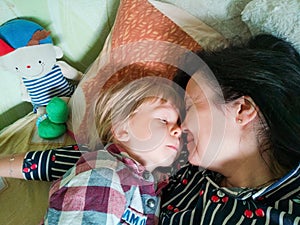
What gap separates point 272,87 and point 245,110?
0.07 meters

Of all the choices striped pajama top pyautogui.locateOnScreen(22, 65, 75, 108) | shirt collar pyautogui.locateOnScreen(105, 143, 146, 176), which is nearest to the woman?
shirt collar pyautogui.locateOnScreen(105, 143, 146, 176)

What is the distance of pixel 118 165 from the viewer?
90 centimetres

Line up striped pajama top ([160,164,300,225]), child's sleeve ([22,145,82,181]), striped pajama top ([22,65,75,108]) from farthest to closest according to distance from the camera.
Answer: striped pajama top ([22,65,75,108])
child's sleeve ([22,145,82,181])
striped pajama top ([160,164,300,225])

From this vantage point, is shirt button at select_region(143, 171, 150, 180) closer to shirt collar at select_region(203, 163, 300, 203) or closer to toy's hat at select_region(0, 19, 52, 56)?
shirt collar at select_region(203, 163, 300, 203)

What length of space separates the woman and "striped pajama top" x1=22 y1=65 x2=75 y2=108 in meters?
0.54

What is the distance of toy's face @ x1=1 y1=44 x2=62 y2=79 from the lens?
4.23 ft

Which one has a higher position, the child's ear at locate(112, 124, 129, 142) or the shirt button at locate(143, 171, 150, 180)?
the child's ear at locate(112, 124, 129, 142)

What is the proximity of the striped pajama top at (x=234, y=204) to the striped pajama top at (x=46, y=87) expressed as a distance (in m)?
0.59

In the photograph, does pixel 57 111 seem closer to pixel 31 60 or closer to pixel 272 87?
pixel 31 60

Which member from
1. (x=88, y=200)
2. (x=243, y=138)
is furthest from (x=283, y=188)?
(x=88, y=200)

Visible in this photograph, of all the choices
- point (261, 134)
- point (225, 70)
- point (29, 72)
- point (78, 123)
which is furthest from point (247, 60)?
point (29, 72)

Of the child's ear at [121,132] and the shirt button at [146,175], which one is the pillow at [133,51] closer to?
the child's ear at [121,132]

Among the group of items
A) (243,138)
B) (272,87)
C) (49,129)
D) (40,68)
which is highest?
(272,87)

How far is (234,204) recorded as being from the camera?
2.78 feet
